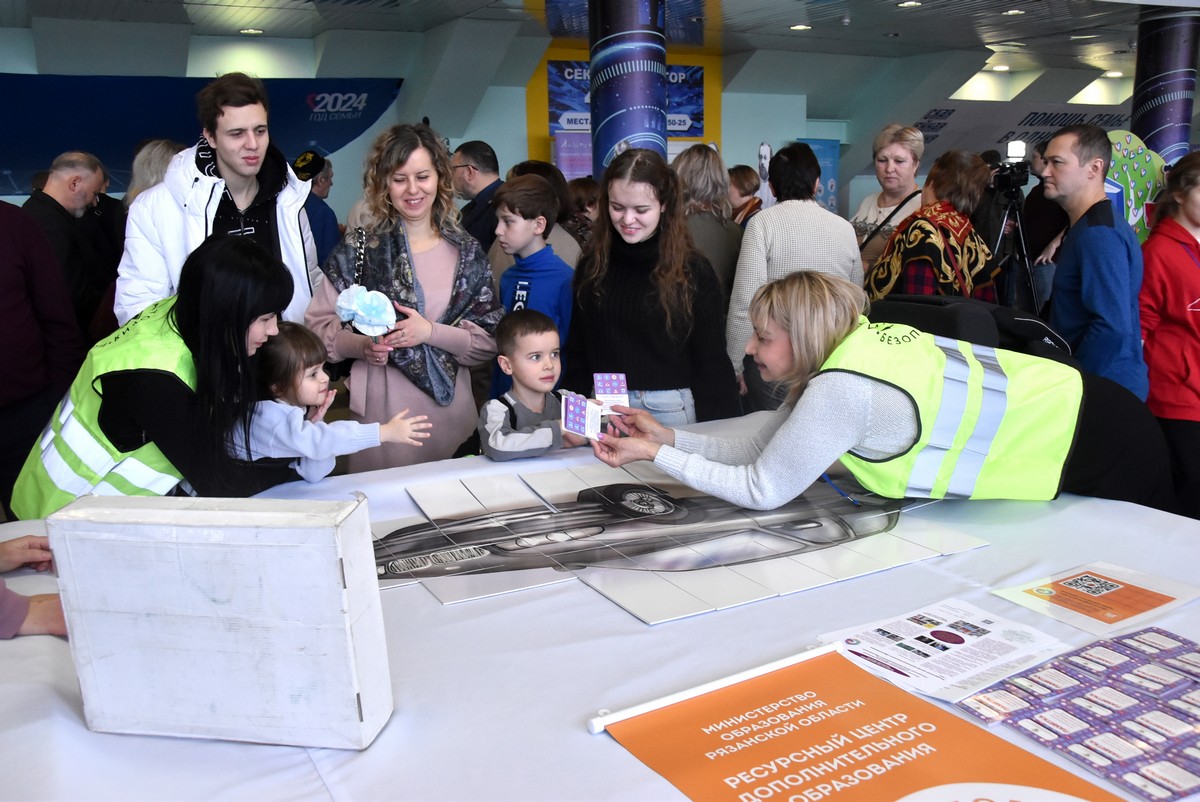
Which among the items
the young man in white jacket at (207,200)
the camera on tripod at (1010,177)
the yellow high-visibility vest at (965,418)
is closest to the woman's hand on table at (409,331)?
the young man in white jacket at (207,200)

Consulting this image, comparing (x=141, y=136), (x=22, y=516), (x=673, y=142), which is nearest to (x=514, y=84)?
(x=673, y=142)

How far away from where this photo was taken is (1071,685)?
1003mm

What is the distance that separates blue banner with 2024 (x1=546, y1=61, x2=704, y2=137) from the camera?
9359 mm

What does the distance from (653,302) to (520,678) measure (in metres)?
1.44

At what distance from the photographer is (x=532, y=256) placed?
110 inches

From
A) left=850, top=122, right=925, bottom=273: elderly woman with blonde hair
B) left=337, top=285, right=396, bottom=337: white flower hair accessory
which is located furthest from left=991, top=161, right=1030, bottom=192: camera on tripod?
left=337, top=285, right=396, bottom=337: white flower hair accessory

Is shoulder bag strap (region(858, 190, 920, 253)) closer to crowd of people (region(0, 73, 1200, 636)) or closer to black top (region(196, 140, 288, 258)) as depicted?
crowd of people (region(0, 73, 1200, 636))

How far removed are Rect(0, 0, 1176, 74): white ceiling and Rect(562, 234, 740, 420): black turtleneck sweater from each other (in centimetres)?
525

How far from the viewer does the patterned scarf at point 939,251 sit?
9.91 feet

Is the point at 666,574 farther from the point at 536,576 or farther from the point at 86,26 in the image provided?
the point at 86,26

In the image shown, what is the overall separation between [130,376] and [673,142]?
9.05 metres

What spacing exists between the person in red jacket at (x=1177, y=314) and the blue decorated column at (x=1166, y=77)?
564cm

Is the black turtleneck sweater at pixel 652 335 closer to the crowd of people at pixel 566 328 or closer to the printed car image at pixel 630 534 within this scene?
the crowd of people at pixel 566 328

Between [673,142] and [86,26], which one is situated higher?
[86,26]
